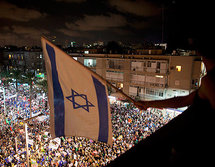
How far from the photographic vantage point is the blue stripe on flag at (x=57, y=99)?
15.8 feet

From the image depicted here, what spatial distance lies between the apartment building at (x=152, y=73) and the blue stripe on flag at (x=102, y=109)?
23149mm

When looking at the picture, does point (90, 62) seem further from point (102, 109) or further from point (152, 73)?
point (102, 109)

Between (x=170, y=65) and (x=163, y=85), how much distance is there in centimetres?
351

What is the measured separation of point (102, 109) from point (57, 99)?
1542mm

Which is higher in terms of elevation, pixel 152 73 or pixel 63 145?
pixel 152 73

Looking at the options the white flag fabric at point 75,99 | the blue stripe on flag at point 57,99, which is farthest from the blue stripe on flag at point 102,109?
the blue stripe on flag at point 57,99

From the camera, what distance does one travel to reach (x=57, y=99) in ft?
16.0

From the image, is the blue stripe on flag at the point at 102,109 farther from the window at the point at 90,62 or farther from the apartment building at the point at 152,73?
the window at the point at 90,62

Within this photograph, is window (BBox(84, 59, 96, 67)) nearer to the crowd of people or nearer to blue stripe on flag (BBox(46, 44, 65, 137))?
the crowd of people

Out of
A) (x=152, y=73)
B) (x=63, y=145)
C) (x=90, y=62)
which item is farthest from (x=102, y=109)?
(x=90, y=62)

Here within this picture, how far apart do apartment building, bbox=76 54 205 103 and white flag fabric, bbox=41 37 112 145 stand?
23.2 meters

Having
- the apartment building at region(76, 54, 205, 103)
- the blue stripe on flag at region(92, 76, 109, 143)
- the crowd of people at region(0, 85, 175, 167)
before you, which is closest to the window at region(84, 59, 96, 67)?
the apartment building at region(76, 54, 205, 103)

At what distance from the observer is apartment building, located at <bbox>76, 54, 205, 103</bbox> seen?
2392 cm

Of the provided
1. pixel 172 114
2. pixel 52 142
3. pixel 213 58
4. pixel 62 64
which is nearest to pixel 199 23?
pixel 213 58
